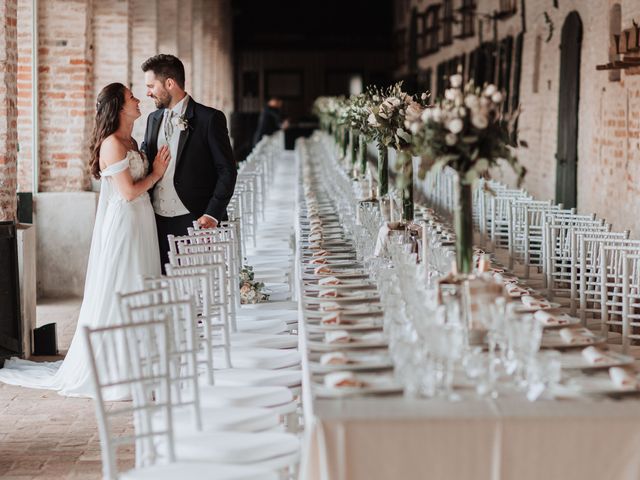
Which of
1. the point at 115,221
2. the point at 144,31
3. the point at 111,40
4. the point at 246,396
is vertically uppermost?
the point at 144,31

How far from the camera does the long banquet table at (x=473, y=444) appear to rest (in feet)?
11.8

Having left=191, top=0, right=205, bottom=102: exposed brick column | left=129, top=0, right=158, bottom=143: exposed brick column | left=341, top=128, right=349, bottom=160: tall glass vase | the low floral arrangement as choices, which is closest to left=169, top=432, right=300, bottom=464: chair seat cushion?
the low floral arrangement

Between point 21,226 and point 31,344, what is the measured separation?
0.82 metres

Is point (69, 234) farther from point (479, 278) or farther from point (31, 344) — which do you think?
point (479, 278)

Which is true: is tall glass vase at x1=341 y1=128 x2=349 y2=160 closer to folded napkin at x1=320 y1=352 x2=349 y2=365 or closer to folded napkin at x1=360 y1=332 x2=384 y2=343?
folded napkin at x1=360 y1=332 x2=384 y2=343

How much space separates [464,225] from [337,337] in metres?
0.72

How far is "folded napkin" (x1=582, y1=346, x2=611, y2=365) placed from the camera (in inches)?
165

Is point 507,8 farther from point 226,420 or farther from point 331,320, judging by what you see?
point 226,420

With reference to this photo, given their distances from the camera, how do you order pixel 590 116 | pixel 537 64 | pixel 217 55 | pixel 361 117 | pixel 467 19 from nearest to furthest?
pixel 361 117 → pixel 590 116 → pixel 537 64 → pixel 467 19 → pixel 217 55

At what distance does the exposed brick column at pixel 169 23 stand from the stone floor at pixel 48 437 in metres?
10.1

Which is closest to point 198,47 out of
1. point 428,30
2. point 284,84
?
point 428,30

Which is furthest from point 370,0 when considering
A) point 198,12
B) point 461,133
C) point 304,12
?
point 461,133

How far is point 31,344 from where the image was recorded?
7996 millimetres

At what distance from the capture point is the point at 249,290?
700 centimetres
